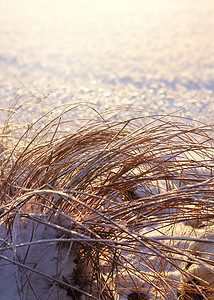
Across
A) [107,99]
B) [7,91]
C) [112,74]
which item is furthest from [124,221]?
[112,74]

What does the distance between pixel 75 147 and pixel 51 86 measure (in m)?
3.94

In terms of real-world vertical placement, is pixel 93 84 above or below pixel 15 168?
above

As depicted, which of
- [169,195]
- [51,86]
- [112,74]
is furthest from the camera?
[112,74]

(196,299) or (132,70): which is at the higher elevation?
(132,70)

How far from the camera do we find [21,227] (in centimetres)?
105

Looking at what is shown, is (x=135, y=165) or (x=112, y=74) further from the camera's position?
(x=112, y=74)

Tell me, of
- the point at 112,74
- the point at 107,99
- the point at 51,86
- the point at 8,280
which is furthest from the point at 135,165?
the point at 112,74

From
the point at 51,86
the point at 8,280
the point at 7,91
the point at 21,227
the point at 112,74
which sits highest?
the point at 112,74

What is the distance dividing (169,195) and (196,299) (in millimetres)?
551

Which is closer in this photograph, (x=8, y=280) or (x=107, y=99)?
(x=8, y=280)

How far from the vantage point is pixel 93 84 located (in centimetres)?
528

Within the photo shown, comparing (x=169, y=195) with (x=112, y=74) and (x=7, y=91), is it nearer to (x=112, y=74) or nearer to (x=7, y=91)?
(x=7, y=91)

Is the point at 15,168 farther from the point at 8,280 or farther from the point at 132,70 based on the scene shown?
the point at 132,70

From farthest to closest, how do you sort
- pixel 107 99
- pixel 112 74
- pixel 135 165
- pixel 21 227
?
pixel 112 74
pixel 107 99
pixel 135 165
pixel 21 227
